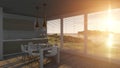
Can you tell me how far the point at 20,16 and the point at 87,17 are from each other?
13.0 ft

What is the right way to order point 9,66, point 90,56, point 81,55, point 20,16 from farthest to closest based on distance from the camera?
point 20,16 → point 81,55 → point 90,56 → point 9,66

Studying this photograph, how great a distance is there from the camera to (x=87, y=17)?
274 inches

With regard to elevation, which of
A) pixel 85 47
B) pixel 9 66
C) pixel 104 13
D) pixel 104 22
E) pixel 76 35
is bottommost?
pixel 9 66

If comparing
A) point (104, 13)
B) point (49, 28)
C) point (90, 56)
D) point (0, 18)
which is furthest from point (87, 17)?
point (0, 18)

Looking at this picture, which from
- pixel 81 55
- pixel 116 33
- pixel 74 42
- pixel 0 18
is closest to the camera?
pixel 116 33

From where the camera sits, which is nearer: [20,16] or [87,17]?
[87,17]

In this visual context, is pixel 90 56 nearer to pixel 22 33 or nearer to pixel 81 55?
pixel 81 55

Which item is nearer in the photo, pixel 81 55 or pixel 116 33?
pixel 116 33

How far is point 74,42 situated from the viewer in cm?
902

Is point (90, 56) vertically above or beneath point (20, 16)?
beneath

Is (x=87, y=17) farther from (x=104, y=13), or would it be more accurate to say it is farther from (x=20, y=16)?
(x=20, y=16)

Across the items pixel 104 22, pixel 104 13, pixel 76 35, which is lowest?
pixel 76 35

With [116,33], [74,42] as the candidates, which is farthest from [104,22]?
[74,42]

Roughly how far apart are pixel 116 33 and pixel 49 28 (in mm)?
5261
